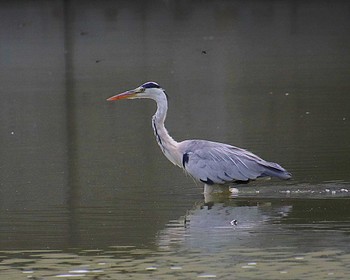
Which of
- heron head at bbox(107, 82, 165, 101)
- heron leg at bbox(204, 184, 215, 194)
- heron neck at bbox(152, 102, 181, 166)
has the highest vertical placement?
heron head at bbox(107, 82, 165, 101)

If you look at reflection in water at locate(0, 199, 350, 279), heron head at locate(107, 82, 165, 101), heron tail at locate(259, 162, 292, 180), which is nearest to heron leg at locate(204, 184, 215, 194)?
heron tail at locate(259, 162, 292, 180)

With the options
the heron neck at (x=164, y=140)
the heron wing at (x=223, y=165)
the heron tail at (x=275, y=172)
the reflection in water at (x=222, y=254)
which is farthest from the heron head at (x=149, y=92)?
the reflection in water at (x=222, y=254)

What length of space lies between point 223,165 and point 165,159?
2523 mm

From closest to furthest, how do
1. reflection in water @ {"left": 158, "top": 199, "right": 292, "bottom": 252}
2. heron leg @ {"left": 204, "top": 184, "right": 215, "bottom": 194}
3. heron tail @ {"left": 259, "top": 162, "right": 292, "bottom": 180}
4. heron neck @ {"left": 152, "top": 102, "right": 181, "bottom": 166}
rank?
reflection in water @ {"left": 158, "top": 199, "right": 292, "bottom": 252} < heron tail @ {"left": 259, "top": 162, "right": 292, "bottom": 180} < heron leg @ {"left": 204, "top": 184, "right": 215, "bottom": 194} < heron neck @ {"left": 152, "top": 102, "right": 181, "bottom": 166}

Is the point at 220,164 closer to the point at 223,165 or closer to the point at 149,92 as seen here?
the point at 223,165

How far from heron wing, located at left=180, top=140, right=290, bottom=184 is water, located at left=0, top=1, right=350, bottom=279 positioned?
212mm

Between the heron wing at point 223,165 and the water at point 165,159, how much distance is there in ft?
0.69

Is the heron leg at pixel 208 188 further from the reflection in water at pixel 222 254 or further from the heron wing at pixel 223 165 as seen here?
the reflection in water at pixel 222 254

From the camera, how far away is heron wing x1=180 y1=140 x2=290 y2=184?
12.6m

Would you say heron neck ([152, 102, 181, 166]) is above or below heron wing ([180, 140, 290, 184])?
above

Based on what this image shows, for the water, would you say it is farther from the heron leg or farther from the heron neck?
the heron neck

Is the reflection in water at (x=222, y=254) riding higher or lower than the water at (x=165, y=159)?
lower

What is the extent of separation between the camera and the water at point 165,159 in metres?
9.70

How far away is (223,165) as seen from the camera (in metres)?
12.7
